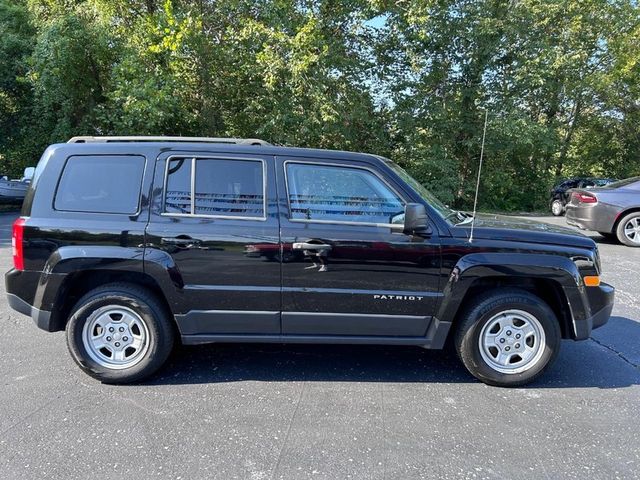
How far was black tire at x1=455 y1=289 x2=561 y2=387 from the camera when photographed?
11.4 ft

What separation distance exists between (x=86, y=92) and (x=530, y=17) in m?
15.2

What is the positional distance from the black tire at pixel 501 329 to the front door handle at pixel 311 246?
4.06ft

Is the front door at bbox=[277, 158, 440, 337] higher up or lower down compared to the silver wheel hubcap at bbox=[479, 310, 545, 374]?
higher up

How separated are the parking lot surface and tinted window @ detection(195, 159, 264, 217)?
138 cm

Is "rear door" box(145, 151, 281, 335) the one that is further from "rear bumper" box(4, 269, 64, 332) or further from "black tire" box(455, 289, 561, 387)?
"black tire" box(455, 289, 561, 387)

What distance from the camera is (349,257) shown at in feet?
11.1

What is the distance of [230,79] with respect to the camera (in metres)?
14.3

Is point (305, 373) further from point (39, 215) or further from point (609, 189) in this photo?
point (609, 189)

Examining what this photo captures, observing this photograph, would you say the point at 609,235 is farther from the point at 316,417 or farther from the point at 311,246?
the point at 316,417

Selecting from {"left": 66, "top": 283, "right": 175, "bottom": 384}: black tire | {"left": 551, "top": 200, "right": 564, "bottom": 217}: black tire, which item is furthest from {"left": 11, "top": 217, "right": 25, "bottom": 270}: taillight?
{"left": 551, "top": 200, "right": 564, "bottom": 217}: black tire

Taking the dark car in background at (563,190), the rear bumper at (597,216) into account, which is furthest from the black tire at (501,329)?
the dark car in background at (563,190)

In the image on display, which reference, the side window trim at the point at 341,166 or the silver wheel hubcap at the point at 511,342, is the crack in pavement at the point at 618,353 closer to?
the silver wheel hubcap at the point at 511,342

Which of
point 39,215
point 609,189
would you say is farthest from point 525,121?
point 39,215

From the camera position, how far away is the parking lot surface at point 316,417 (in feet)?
8.49
